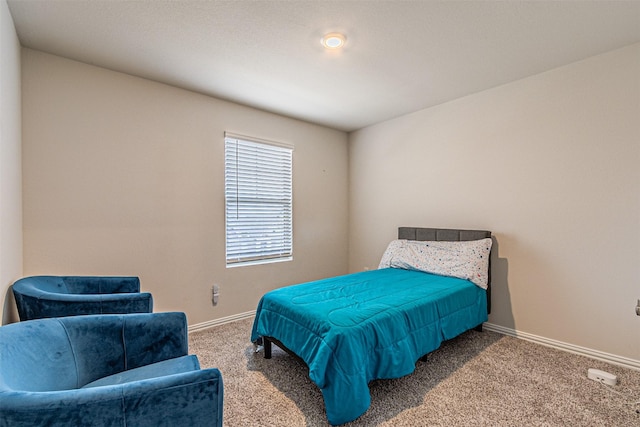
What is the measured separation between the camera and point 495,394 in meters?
1.91

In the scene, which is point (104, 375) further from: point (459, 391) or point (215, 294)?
point (459, 391)

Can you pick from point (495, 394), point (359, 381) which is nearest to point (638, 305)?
point (495, 394)

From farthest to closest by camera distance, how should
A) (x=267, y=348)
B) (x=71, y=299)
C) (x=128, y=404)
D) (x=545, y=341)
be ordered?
(x=545, y=341), (x=267, y=348), (x=71, y=299), (x=128, y=404)

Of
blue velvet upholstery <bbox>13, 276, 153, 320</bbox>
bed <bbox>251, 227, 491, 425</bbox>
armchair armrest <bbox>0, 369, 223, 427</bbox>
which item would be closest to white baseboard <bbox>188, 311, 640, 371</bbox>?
bed <bbox>251, 227, 491, 425</bbox>

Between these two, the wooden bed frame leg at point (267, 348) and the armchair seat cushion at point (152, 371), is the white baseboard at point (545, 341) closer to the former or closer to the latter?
the wooden bed frame leg at point (267, 348)

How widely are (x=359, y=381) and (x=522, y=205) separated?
7.52 feet

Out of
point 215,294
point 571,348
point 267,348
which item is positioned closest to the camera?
point 267,348

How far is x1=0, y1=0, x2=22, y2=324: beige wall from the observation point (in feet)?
5.43

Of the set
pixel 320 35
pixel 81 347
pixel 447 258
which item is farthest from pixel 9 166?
pixel 447 258

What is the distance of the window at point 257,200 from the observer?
3.32 metres

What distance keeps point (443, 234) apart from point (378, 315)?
174 centimetres

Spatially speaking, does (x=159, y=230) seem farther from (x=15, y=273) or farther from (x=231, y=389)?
(x=231, y=389)

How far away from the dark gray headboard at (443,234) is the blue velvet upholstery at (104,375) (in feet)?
8.89

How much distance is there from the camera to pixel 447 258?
294cm
